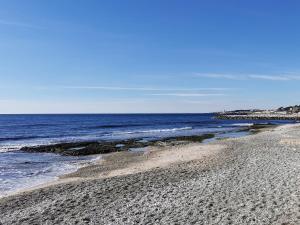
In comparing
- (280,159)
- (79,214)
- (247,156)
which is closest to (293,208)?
(79,214)

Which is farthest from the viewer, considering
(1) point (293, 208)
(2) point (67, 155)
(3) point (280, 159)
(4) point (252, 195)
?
(2) point (67, 155)

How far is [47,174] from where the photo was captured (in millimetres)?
22812

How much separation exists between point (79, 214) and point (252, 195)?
5.72 metres

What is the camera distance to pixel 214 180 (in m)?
16.2

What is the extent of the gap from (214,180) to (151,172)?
3.78 m

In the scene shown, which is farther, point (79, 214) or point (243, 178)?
point (243, 178)

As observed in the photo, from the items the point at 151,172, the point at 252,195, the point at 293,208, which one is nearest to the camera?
the point at 293,208

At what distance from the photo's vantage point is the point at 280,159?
70.5 feet

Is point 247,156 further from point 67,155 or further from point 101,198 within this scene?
point 67,155

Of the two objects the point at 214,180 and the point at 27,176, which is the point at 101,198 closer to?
the point at 214,180

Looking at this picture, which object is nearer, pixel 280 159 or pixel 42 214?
pixel 42 214

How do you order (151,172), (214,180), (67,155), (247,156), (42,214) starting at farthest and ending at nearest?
(67,155) → (247,156) → (151,172) → (214,180) → (42,214)

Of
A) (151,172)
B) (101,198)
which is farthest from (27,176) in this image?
(101,198)

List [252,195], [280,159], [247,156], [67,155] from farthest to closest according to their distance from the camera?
[67,155] → [247,156] → [280,159] → [252,195]
